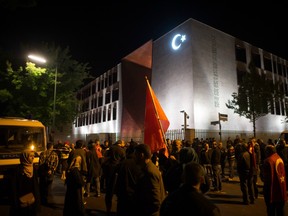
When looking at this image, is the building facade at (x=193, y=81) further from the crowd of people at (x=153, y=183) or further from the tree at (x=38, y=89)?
the crowd of people at (x=153, y=183)

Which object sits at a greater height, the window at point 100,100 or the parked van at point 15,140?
the window at point 100,100

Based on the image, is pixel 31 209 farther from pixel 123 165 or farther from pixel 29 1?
pixel 29 1

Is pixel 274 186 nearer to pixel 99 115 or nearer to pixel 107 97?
pixel 107 97

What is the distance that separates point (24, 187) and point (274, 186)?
498cm

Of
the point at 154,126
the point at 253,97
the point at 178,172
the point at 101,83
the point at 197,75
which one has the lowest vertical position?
the point at 178,172

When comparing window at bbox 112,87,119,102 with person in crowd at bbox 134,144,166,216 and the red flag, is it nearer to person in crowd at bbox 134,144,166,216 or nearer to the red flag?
the red flag

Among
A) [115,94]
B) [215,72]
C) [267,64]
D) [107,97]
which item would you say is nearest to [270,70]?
[267,64]

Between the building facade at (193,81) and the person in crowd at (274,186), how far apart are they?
1370 centimetres

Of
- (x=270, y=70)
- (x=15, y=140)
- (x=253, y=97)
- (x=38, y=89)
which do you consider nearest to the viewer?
(x=15, y=140)

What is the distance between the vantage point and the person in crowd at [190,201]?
237 cm

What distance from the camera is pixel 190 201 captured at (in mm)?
2426

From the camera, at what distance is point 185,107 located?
2433 cm

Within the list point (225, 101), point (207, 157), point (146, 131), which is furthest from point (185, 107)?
point (146, 131)

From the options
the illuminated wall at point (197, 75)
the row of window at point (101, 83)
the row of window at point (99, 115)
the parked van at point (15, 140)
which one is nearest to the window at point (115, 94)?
the row of window at point (99, 115)
